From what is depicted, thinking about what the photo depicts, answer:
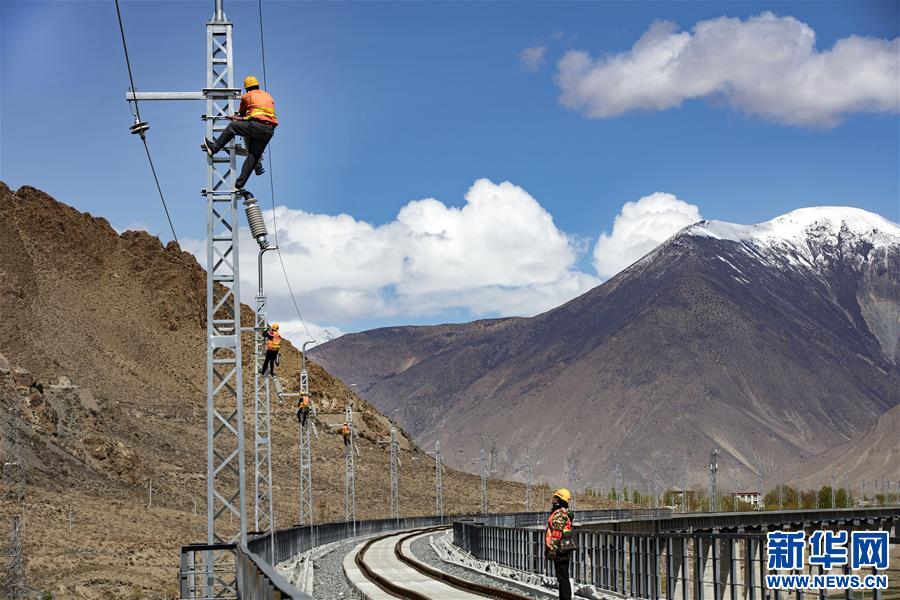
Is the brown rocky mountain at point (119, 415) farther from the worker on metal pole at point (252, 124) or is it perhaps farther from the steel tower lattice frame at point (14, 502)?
the worker on metal pole at point (252, 124)

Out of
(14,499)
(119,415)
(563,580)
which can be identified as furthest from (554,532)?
(119,415)

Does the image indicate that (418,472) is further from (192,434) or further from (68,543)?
(68,543)

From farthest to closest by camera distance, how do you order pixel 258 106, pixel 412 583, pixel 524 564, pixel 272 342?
pixel 272 342 < pixel 524 564 < pixel 412 583 < pixel 258 106

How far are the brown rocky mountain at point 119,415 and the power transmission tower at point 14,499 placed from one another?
41.8 inches

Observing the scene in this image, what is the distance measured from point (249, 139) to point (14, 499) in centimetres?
5541

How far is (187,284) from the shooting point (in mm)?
166750

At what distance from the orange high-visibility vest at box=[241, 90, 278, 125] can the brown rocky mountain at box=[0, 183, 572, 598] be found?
89.4 ft

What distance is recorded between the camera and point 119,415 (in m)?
124

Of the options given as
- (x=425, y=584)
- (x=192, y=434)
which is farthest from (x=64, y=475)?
(x=425, y=584)

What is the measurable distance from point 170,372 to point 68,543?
84.0 metres

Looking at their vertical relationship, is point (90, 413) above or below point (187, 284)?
below

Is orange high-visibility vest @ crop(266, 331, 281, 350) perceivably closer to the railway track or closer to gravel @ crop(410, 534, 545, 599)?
the railway track

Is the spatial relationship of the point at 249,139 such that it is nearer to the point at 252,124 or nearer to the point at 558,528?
the point at 252,124

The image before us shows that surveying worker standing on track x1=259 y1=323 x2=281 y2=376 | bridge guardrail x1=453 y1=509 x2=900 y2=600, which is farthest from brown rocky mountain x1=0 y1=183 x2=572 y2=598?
bridge guardrail x1=453 y1=509 x2=900 y2=600
